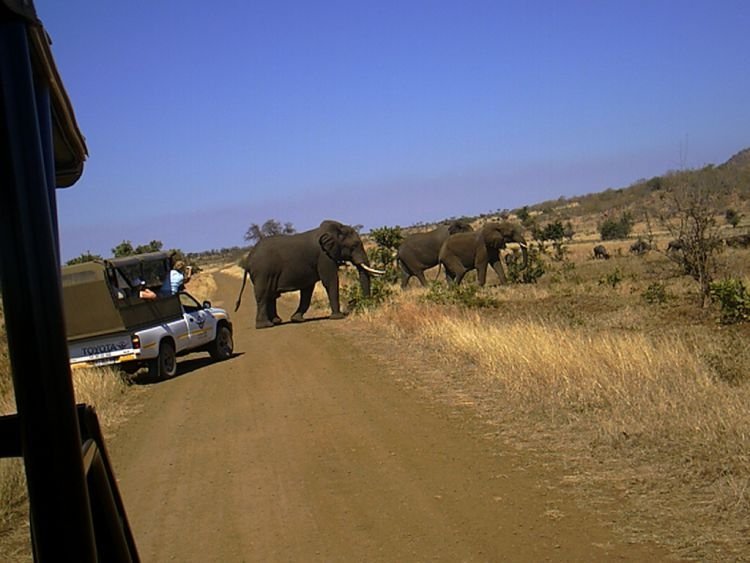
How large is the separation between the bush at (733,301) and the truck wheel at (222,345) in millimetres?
8995

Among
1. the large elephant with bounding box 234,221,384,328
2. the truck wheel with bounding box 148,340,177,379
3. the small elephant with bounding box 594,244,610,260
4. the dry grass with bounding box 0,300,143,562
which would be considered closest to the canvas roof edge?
the dry grass with bounding box 0,300,143,562

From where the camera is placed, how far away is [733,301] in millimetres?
15523

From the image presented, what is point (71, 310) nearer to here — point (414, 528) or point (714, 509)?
point (414, 528)

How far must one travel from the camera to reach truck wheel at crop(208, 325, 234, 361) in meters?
17.4

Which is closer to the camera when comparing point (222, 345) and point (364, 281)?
point (222, 345)

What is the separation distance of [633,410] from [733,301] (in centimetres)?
816

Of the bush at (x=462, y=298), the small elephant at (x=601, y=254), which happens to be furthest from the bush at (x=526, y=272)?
the small elephant at (x=601, y=254)

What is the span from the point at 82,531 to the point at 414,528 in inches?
174

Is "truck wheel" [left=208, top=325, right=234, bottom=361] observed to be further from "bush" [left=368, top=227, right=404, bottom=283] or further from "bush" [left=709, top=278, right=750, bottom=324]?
"bush" [left=368, top=227, right=404, bottom=283]

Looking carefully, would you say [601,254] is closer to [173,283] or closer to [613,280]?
[613,280]

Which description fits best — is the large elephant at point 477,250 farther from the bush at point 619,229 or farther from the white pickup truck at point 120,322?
the bush at point 619,229

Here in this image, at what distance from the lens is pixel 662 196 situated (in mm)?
21734

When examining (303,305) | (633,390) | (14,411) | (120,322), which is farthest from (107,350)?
(303,305)

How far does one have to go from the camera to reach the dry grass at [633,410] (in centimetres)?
596
